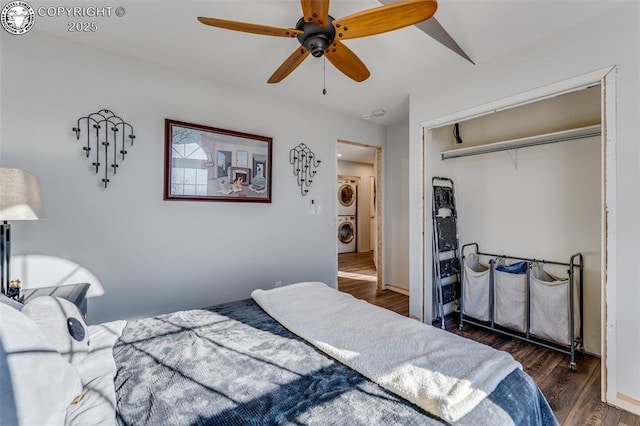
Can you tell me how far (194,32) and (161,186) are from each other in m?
1.28

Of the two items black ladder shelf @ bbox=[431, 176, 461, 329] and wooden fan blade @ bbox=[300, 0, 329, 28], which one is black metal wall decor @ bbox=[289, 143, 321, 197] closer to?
black ladder shelf @ bbox=[431, 176, 461, 329]

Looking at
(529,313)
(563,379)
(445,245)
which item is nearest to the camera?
(563,379)

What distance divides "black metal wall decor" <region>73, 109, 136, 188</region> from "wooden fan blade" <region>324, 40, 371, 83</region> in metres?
1.80

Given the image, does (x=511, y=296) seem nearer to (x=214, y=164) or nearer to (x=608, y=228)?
(x=608, y=228)

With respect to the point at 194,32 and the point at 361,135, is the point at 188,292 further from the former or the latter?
the point at 361,135

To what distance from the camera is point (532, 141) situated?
2.61 metres

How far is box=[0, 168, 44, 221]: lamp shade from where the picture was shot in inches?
56.7

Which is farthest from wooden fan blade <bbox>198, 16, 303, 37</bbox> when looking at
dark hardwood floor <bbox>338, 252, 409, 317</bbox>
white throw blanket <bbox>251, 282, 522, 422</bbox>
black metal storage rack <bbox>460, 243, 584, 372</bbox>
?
dark hardwood floor <bbox>338, 252, 409, 317</bbox>

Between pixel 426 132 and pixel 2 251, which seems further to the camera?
pixel 426 132

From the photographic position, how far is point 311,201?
348cm

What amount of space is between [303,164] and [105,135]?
6.30 ft

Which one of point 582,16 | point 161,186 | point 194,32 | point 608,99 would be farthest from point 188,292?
point 582,16
